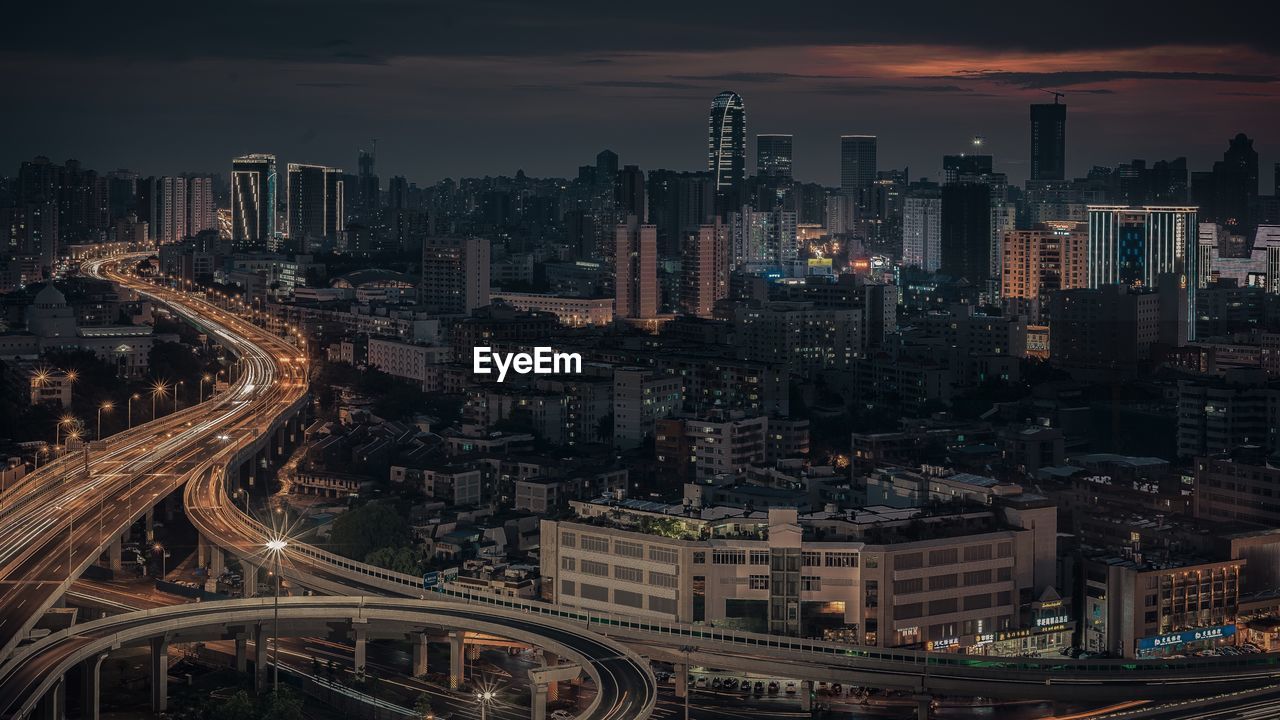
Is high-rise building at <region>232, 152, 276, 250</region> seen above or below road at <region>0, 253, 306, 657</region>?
above

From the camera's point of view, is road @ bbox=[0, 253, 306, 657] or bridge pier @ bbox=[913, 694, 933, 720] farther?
road @ bbox=[0, 253, 306, 657]

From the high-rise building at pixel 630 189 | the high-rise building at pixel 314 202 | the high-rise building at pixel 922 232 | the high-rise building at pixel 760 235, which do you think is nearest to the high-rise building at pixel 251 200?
the high-rise building at pixel 314 202

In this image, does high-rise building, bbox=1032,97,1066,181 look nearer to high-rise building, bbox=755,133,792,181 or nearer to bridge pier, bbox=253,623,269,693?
high-rise building, bbox=755,133,792,181

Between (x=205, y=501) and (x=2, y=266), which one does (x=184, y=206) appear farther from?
(x=205, y=501)

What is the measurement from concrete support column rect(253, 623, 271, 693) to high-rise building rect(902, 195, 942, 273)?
42.4 m

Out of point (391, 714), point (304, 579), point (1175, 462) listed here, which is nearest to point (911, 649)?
point (391, 714)

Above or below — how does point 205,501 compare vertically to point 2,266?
below

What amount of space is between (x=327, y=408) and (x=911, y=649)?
1586 cm

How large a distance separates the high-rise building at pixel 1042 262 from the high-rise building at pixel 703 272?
6.30 m

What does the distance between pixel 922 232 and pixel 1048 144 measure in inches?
239

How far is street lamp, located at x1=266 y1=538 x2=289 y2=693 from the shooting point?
43.6 ft

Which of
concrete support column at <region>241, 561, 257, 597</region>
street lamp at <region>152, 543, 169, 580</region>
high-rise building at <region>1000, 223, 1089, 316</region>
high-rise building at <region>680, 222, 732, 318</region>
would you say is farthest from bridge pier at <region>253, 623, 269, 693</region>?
high-rise building at <region>1000, 223, 1089, 316</region>

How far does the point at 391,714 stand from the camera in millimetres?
12984

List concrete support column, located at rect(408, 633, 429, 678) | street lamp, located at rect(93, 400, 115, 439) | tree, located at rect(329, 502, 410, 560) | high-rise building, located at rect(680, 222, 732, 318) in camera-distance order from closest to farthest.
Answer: concrete support column, located at rect(408, 633, 429, 678) → tree, located at rect(329, 502, 410, 560) → street lamp, located at rect(93, 400, 115, 439) → high-rise building, located at rect(680, 222, 732, 318)
